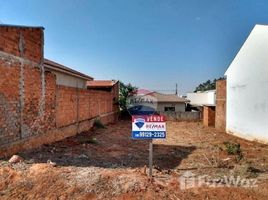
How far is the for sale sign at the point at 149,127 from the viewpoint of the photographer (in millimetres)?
5449

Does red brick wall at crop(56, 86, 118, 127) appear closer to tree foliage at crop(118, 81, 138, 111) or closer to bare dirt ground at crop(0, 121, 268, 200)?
bare dirt ground at crop(0, 121, 268, 200)

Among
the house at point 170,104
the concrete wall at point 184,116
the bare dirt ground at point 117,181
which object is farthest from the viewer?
the house at point 170,104

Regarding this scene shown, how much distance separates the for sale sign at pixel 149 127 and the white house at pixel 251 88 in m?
7.88

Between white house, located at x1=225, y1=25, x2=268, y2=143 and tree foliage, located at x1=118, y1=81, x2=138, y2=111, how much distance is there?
1343 cm

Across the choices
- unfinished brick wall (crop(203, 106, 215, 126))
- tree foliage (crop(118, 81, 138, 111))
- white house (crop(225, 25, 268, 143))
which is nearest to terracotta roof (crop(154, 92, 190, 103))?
tree foliage (crop(118, 81, 138, 111))

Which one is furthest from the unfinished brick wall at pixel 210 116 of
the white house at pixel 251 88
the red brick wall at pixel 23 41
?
the red brick wall at pixel 23 41

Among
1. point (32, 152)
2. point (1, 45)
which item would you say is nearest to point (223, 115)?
point (32, 152)

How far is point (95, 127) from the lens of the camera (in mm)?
16094

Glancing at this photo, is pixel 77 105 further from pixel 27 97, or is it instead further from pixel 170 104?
pixel 170 104

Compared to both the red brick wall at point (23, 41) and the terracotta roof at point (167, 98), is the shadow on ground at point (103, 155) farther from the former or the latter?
the terracotta roof at point (167, 98)

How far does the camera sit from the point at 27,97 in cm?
763

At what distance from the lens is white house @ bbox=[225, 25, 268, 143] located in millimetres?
11664

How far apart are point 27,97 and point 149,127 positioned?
4.14 meters

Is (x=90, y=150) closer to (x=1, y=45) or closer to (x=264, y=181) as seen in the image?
(x=1, y=45)
